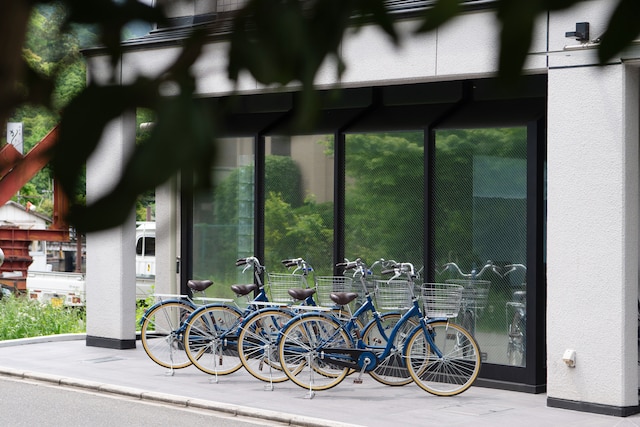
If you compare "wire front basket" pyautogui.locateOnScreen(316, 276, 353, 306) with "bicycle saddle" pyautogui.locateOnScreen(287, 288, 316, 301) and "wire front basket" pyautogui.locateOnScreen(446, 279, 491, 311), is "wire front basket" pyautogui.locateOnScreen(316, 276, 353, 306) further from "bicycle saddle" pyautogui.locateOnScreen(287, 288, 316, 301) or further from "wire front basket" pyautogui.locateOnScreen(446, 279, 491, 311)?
"wire front basket" pyautogui.locateOnScreen(446, 279, 491, 311)

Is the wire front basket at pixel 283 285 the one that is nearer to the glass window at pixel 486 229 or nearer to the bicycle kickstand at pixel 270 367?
the bicycle kickstand at pixel 270 367

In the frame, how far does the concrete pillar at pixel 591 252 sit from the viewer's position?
9805 millimetres

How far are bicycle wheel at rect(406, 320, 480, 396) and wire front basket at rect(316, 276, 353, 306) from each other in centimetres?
151

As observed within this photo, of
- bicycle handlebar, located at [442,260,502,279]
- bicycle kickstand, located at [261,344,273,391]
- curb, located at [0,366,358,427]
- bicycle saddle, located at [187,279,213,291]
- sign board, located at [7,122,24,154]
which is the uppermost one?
sign board, located at [7,122,24,154]

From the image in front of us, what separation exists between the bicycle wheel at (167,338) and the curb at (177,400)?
0.94 metres

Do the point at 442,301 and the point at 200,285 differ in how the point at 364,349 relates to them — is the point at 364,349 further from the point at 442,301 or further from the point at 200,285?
the point at 200,285

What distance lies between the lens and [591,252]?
Answer: 32.9 ft

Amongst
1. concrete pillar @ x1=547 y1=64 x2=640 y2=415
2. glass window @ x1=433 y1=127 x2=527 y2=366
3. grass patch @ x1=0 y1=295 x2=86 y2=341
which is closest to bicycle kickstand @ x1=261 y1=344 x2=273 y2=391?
glass window @ x1=433 y1=127 x2=527 y2=366

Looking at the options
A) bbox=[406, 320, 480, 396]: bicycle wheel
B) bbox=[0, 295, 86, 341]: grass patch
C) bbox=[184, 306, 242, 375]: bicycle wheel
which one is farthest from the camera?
bbox=[0, 295, 86, 341]: grass patch

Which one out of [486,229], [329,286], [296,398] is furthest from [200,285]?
[486,229]

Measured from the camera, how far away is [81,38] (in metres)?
0.76

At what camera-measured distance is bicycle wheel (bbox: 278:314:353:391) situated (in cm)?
1108

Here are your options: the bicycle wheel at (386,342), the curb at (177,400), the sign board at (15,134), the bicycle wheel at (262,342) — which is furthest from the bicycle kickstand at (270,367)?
the sign board at (15,134)

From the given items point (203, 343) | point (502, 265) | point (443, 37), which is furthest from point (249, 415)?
point (443, 37)
